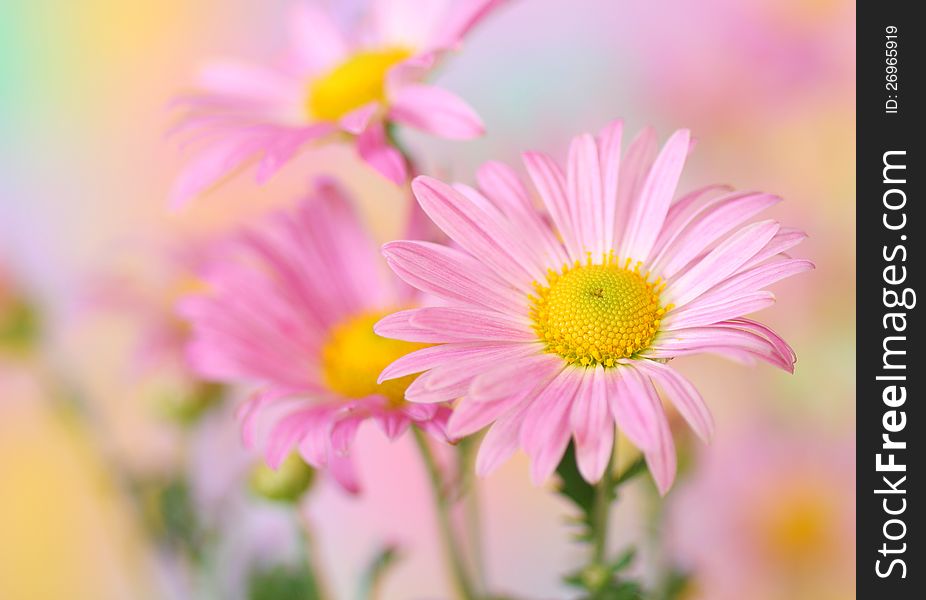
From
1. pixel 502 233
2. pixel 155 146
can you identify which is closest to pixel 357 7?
pixel 155 146

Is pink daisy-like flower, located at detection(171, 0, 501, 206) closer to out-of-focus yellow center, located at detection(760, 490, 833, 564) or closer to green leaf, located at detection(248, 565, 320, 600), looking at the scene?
green leaf, located at detection(248, 565, 320, 600)

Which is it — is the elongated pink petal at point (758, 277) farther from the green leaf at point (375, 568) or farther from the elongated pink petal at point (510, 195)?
the green leaf at point (375, 568)

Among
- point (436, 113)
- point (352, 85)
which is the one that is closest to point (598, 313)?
point (436, 113)

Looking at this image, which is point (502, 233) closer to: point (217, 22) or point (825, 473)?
point (825, 473)

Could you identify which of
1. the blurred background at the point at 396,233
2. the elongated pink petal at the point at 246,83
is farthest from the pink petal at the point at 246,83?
the blurred background at the point at 396,233

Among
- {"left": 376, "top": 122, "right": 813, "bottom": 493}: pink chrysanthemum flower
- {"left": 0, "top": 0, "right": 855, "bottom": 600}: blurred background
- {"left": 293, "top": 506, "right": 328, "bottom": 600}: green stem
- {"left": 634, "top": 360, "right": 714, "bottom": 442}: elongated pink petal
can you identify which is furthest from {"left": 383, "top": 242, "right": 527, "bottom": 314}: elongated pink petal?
{"left": 0, "top": 0, "right": 855, "bottom": 600}: blurred background
